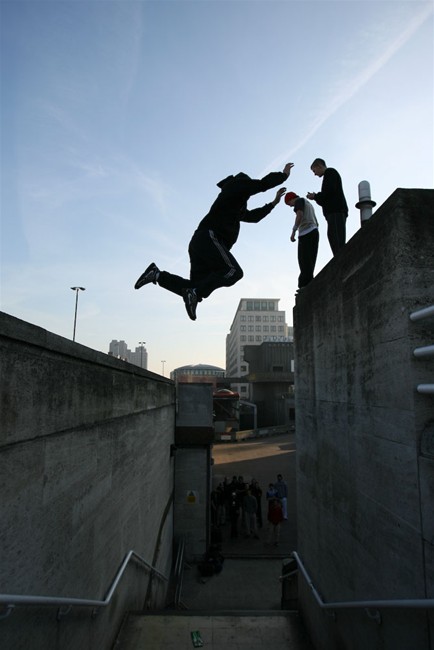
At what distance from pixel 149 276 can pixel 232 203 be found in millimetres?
1288

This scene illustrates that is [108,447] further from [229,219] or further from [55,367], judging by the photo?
[229,219]

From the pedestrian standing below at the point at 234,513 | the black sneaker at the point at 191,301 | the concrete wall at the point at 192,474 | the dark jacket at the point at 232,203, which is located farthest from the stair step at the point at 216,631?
the pedestrian standing below at the point at 234,513

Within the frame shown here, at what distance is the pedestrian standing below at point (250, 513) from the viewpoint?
40.4 ft

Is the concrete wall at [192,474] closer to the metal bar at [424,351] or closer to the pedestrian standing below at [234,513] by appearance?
the pedestrian standing below at [234,513]

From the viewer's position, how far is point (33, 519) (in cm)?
268

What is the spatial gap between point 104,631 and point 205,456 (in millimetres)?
7704

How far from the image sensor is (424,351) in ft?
8.36

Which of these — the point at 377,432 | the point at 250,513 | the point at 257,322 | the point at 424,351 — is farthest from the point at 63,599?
the point at 257,322

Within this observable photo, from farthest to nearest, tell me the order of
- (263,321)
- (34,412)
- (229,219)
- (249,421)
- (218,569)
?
(263,321) → (249,421) → (218,569) → (229,219) → (34,412)

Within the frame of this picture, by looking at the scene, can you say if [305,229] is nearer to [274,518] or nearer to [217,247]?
[217,247]

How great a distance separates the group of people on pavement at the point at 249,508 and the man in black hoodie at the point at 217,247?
368 inches

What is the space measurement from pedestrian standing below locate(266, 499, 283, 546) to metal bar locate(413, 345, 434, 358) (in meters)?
10.3

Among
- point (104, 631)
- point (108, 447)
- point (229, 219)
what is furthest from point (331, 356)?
point (104, 631)

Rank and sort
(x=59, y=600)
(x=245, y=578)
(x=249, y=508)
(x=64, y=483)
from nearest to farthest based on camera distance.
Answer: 1. (x=59, y=600)
2. (x=64, y=483)
3. (x=245, y=578)
4. (x=249, y=508)
